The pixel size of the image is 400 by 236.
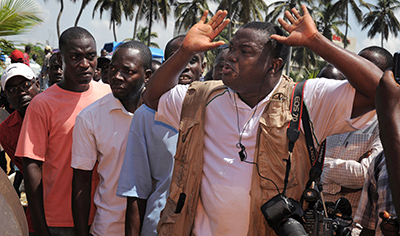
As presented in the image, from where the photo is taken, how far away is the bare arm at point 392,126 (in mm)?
1542

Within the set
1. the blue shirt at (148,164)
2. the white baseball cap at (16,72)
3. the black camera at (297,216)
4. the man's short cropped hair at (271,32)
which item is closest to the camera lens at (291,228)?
the black camera at (297,216)

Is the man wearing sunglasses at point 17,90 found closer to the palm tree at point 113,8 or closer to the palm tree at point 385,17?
the palm tree at point 113,8

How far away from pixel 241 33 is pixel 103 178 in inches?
61.1

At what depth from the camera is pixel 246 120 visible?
2.50m


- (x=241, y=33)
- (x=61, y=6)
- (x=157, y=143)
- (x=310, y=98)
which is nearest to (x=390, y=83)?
(x=310, y=98)

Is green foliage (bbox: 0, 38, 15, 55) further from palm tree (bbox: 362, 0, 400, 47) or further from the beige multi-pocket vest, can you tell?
palm tree (bbox: 362, 0, 400, 47)

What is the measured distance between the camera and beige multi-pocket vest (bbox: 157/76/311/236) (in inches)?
91.3

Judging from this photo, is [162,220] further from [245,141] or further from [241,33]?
[241,33]

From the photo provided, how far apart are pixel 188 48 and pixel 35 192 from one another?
182cm

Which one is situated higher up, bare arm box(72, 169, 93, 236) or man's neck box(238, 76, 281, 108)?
man's neck box(238, 76, 281, 108)

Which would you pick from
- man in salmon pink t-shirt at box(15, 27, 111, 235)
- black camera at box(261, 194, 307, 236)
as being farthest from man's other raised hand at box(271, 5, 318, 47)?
man in salmon pink t-shirt at box(15, 27, 111, 235)

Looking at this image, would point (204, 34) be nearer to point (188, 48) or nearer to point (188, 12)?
point (188, 48)

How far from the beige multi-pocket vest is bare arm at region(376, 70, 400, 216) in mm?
764

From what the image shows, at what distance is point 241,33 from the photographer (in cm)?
258
